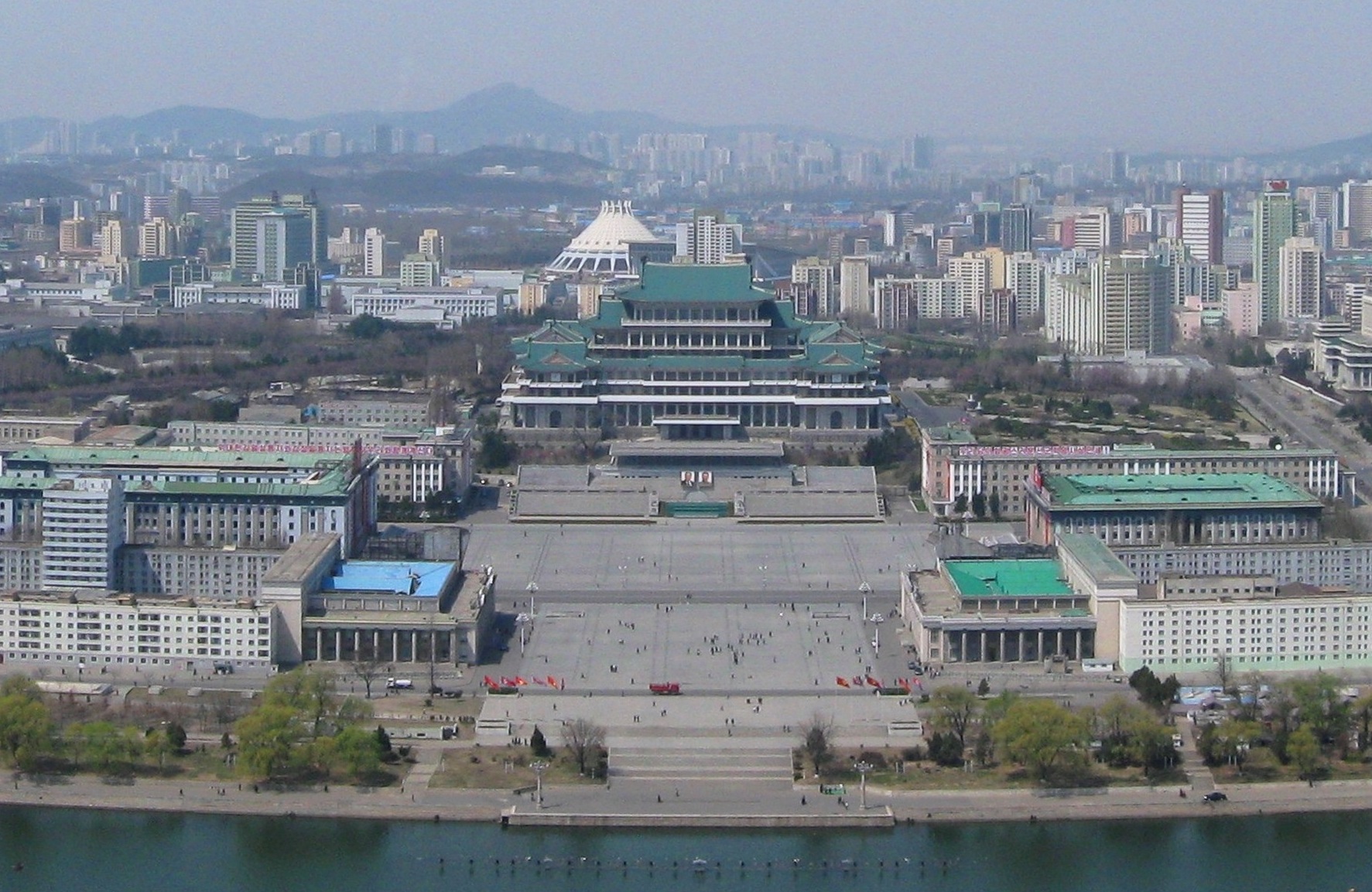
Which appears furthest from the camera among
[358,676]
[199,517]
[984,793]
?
[199,517]

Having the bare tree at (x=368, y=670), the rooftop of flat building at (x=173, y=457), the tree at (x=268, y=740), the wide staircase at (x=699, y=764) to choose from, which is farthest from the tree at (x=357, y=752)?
the rooftop of flat building at (x=173, y=457)

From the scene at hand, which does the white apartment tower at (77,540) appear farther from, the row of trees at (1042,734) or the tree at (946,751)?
the tree at (946,751)

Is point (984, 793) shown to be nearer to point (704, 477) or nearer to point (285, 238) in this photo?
point (704, 477)

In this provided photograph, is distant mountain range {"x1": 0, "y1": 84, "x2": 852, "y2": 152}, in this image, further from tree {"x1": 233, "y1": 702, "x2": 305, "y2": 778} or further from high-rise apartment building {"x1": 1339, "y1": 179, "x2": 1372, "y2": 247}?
tree {"x1": 233, "y1": 702, "x2": 305, "y2": 778}

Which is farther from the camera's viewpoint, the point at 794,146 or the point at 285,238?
the point at 794,146

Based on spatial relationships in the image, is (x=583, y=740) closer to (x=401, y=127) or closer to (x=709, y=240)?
(x=709, y=240)

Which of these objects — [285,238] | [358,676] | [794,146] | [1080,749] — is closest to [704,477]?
[358,676]
